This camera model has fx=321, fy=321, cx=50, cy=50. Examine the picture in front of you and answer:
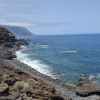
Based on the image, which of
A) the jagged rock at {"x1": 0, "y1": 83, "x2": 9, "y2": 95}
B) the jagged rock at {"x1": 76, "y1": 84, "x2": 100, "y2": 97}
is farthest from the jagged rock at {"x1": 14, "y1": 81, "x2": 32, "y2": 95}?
the jagged rock at {"x1": 76, "y1": 84, "x2": 100, "y2": 97}

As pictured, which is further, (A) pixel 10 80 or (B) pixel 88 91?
A: (B) pixel 88 91

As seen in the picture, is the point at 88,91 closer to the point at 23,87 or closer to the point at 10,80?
the point at 10,80

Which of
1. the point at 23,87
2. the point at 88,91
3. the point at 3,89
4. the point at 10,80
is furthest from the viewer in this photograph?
the point at 88,91

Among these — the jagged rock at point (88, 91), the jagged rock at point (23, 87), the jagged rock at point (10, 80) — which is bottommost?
the jagged rock at point (88, 91)

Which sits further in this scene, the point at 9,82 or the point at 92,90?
the point at 92,90

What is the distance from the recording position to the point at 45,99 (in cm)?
3931

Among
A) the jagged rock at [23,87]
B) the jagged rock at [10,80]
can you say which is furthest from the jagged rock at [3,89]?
the jagged rock at [10,80]

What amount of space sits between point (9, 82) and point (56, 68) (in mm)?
56971

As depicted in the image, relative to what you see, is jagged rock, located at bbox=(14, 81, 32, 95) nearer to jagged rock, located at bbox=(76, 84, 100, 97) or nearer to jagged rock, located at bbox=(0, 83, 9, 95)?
jagged rock, located at bbox=(0, 83, 9, 95)

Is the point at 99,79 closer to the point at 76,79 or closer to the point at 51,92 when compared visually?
the point at 76,79

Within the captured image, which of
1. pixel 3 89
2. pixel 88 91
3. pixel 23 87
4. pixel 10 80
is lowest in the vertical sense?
pixel 88 91

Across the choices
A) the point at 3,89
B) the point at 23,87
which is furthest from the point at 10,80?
the point at 3,89

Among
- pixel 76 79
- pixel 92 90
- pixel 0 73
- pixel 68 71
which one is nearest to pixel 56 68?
Answer: pixel 68 71

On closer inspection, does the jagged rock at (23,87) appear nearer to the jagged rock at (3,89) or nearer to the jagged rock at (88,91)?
the jagged rock at (3,89)
